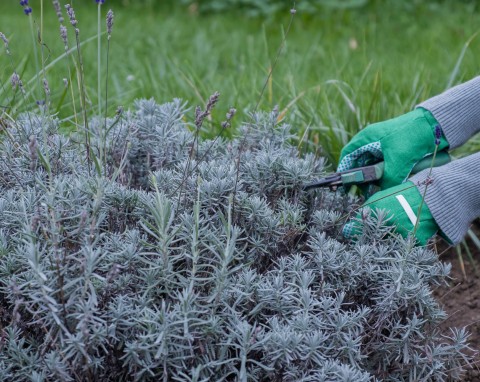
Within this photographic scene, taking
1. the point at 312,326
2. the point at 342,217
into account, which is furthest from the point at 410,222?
the point at 312,326

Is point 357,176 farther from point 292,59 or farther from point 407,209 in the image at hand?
point 292,59

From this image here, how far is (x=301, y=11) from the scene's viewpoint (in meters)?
6.51

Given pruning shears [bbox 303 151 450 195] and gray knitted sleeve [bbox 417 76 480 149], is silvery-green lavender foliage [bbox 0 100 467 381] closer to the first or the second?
pruning shears [bbox 303 151 450 195]

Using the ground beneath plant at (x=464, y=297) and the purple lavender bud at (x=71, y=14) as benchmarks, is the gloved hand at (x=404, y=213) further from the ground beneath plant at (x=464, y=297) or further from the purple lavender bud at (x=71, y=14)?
the purple lavender bud at (x=71, y=14)

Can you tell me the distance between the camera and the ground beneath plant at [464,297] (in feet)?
8.38

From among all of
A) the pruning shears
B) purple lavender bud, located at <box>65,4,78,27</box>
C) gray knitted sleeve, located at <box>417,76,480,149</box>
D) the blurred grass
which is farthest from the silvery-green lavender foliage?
the blurred grass

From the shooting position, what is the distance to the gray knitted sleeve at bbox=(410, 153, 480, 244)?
2.19 m

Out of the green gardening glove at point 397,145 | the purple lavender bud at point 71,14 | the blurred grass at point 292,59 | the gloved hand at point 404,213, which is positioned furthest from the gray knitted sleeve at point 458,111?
the purple lavender bud at point 71,14

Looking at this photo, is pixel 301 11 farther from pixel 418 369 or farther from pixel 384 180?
pixel 418 369

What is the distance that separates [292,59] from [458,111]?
1.97 metres

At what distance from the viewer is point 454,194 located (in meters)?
2.24

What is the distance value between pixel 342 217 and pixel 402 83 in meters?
1.89

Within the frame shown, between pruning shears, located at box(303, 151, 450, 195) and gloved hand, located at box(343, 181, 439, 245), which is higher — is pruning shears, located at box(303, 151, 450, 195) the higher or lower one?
the higher one

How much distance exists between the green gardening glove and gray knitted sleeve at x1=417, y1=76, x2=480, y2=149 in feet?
0.08
